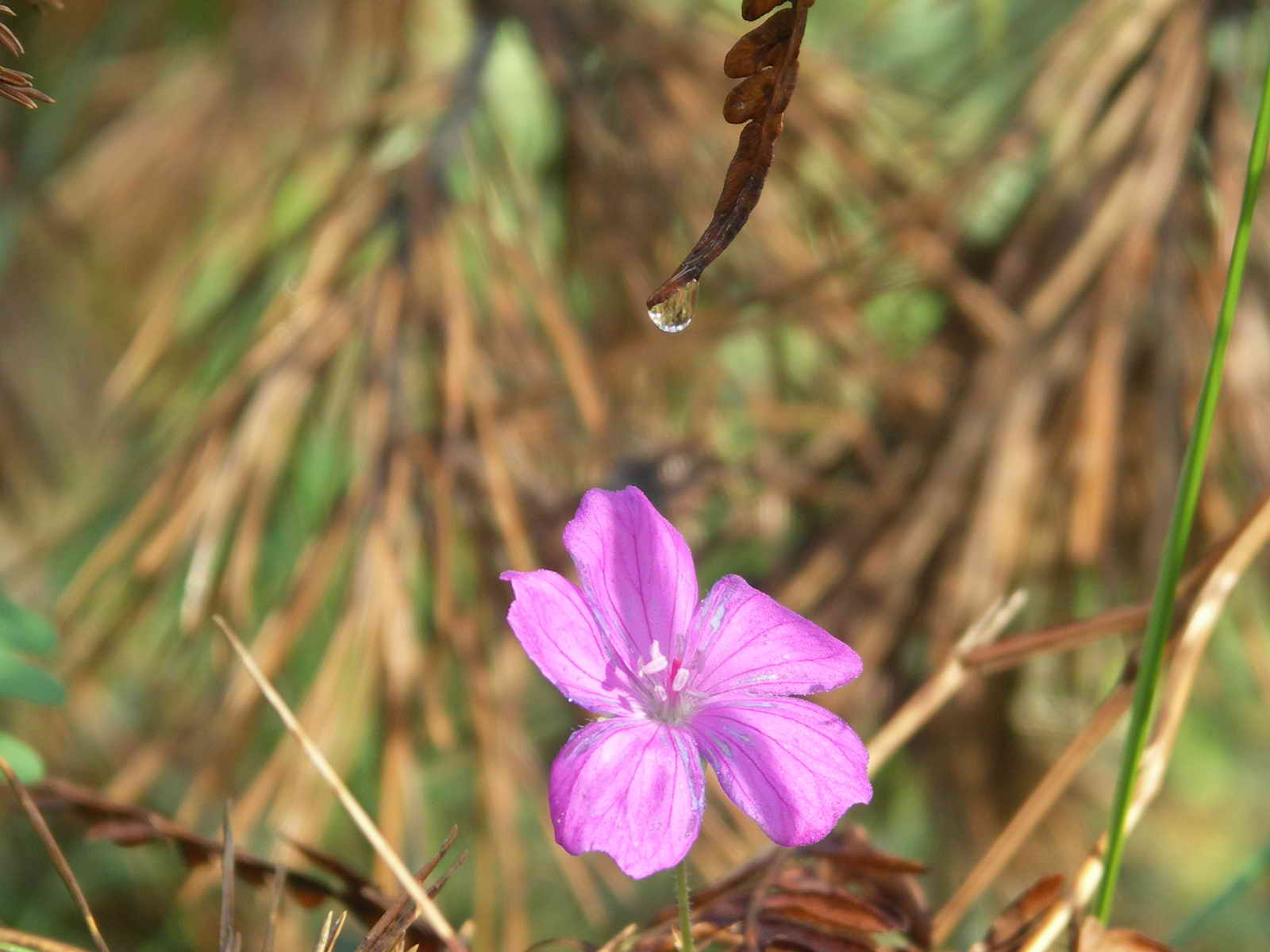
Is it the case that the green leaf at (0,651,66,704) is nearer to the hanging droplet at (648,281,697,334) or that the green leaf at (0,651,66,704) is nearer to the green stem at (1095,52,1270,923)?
the hanging droplet at (648,281,697,334)

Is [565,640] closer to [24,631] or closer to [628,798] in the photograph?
[628,798]

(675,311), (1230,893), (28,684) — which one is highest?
(675,311)

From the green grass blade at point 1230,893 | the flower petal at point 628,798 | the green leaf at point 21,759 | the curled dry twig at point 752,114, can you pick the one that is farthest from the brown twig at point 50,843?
the green grass blade at point 1230,893

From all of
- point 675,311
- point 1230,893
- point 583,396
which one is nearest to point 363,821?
point 675,311

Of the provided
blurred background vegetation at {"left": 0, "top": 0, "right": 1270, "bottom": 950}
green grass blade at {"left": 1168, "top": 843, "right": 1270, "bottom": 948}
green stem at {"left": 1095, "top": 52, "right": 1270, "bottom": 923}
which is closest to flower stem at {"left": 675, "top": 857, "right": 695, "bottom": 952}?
green stem at {"left": 1095, "top": 52, "right": 1270, "bottom": 923}

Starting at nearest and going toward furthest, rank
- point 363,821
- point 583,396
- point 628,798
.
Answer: point 628,798, point 363,821, point 583,396

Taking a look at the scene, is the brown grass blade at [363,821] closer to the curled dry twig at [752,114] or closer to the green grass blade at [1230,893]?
the curled dry twig at [752,114]
